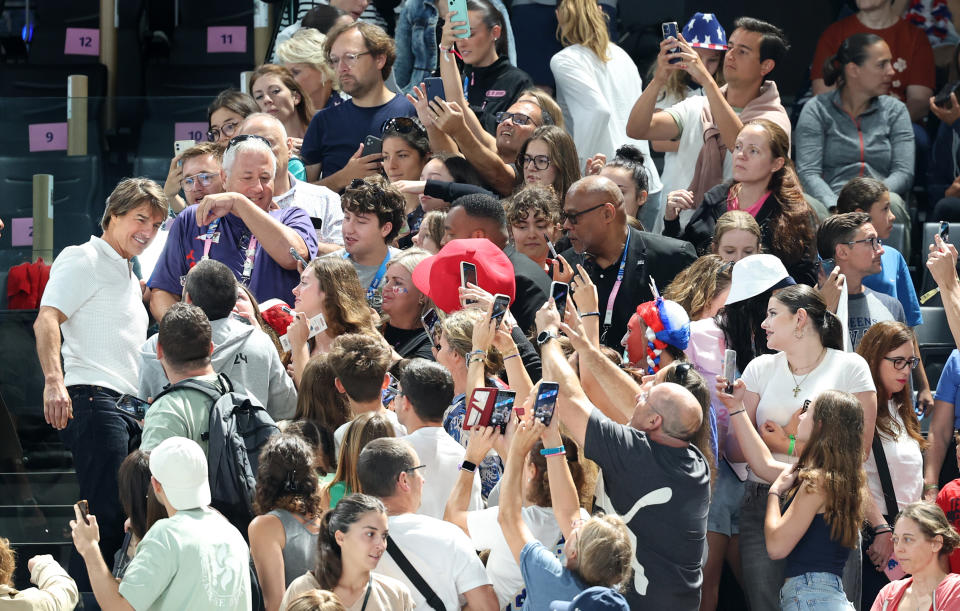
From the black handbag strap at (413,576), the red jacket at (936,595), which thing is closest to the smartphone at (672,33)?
the red jacket at (936,595)

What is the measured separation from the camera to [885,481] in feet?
20.0

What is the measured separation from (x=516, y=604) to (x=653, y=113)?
12.8ft

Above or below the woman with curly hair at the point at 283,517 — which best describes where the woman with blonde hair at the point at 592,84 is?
above

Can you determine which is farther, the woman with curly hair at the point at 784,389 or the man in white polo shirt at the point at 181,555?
the woman with curly hair at the point at 784,389

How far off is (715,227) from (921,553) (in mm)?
2149

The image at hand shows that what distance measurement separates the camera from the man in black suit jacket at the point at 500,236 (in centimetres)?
654

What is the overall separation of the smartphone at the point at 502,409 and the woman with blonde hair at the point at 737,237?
203cm

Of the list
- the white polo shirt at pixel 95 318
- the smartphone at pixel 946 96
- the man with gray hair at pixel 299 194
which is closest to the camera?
the white polo shirt at pixel 95 318

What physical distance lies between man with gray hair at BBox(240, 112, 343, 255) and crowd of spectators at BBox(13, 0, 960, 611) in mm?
17

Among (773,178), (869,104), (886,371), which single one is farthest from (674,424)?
(869,104)

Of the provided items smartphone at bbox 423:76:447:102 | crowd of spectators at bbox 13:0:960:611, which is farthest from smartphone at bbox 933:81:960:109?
smartphone at bbox 423:76:447:102

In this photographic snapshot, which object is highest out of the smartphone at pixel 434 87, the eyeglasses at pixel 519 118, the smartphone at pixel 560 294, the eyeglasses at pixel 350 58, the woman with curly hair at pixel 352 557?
the eyeglasses at pixel 350 58

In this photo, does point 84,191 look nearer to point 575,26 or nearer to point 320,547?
point 575,26

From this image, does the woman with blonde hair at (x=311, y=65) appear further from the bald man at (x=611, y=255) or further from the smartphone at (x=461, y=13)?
the bald man at (x=611, y=255)
